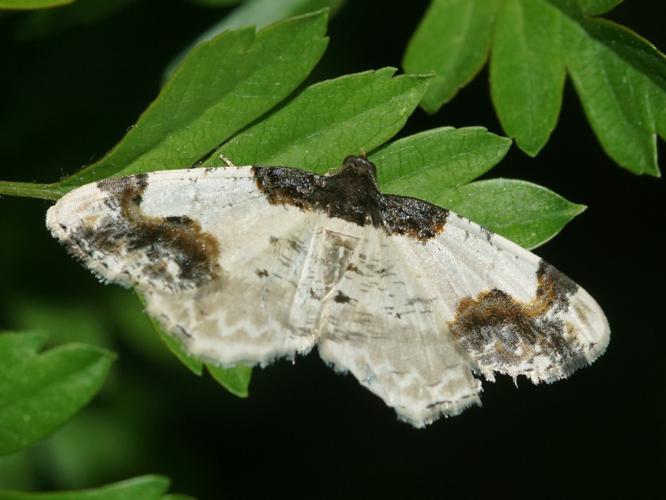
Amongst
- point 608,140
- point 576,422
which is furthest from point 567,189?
point 576,422

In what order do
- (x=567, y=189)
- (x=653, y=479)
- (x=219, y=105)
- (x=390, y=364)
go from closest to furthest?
(x=219, y=105)
(x=390, y=364)
(x=567, y=189)
(x=653, y=479)

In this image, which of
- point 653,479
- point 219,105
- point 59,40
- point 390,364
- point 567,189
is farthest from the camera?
point 653,479

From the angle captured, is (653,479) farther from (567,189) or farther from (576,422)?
(567,189)

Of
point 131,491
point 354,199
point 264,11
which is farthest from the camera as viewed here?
point 264,11

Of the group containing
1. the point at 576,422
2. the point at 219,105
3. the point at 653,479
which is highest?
the point at 219,105

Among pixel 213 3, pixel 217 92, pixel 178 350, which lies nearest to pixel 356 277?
pixel 178 350

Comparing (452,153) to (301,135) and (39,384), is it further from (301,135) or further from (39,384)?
(39,384)

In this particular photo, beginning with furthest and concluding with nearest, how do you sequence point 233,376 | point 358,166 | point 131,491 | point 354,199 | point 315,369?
point 315,369
point 354,199
point 358,166
point 233,376
point 131,491
